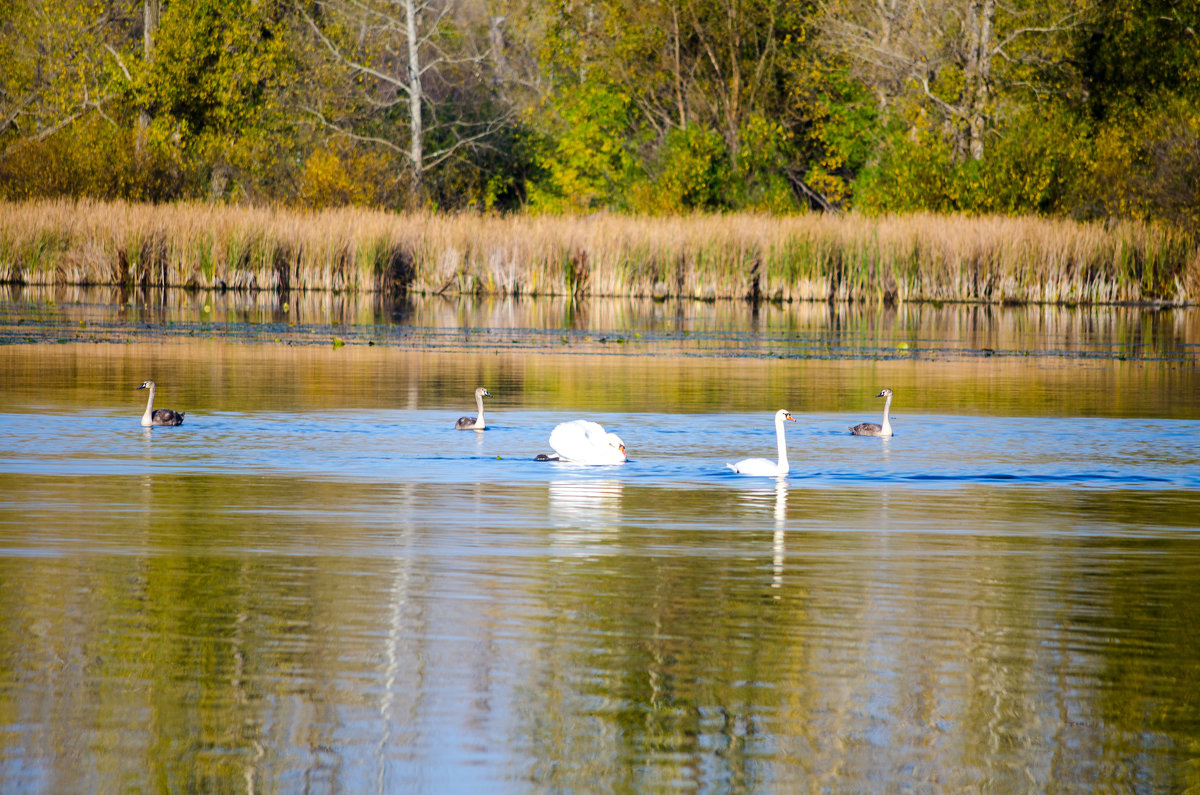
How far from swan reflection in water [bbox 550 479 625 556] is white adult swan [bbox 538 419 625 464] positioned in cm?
44

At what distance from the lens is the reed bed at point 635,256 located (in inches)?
1337

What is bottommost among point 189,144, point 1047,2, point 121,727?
point 121,727

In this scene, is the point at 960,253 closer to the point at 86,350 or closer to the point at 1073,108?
the point at 1073,108

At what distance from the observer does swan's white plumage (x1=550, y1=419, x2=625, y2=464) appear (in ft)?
37.7

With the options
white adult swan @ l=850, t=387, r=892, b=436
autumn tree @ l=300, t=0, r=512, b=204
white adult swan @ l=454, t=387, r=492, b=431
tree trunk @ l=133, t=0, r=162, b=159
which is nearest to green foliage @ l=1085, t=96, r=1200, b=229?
autumn tree @ l=300, t=0, r=512, b=204

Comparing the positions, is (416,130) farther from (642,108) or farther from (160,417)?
(160,417)

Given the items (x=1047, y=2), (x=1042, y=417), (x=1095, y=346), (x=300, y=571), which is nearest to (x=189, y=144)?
(x=1047, y=2)

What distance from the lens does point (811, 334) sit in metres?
25.1

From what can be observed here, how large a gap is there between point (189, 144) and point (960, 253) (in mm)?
25165

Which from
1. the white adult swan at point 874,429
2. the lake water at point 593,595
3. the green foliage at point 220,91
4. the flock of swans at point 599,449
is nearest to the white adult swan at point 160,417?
the lake water at point 593,595

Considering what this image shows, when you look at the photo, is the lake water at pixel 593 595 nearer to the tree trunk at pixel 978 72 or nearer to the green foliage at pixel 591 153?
the tree trunk at pixel 978 72

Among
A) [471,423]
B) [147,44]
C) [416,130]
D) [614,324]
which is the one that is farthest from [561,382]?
[147,44]

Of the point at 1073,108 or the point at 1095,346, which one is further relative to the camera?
the point at 1073,108

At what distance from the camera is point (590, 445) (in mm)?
11492
